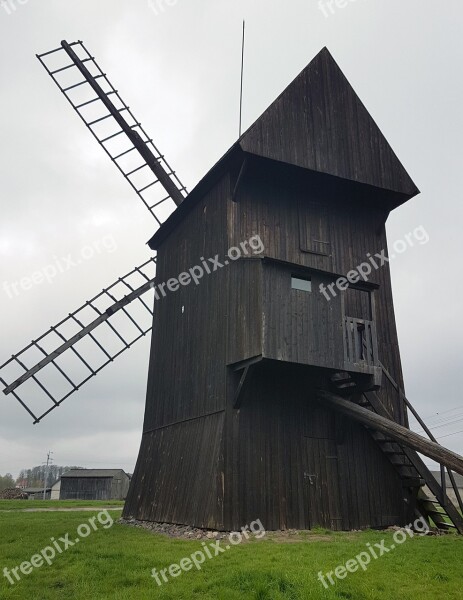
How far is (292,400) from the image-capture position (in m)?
13.8

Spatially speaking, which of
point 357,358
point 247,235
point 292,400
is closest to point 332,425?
point 292,400

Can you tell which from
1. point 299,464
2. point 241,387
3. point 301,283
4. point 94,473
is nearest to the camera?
point 241,387

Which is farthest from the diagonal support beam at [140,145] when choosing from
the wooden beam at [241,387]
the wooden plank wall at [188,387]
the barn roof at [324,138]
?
the wooden beam at [241,387]

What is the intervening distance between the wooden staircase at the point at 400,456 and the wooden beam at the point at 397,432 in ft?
1.75

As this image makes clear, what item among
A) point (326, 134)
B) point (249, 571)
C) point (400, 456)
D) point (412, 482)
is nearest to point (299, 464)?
point (400, 456)

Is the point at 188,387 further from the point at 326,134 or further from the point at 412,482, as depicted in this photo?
the point at 326,134

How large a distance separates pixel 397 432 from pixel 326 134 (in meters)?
8.45

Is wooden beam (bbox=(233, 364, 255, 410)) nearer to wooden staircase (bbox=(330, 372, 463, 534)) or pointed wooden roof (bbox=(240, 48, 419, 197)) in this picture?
wooden staircase (bbox=(330, 372, 463, 534))

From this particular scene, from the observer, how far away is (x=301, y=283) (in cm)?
1346

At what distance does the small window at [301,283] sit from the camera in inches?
527

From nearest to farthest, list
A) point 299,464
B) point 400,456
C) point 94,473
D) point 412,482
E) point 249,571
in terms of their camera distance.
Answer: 1. point 249,571
2. point 299,464
3. point 412,482
4. point 400,456
5. point 94,473

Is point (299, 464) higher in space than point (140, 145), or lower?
lower

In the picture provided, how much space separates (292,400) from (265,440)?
127 cm

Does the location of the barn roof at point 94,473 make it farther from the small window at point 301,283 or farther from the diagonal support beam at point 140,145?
the small window at point 301,283
